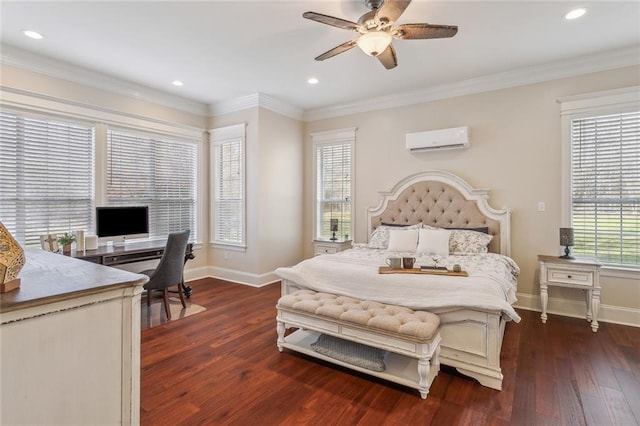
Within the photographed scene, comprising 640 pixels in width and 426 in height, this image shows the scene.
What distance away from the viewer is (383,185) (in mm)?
4887

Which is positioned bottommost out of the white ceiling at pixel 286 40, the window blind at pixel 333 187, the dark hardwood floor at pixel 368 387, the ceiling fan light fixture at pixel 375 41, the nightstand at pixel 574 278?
the dark hardwood floor at pixel 368 387

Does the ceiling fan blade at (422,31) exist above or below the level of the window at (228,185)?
above

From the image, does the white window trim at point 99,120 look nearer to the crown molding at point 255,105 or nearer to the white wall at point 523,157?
the crown molding at point 255,105

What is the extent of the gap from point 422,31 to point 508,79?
2.21m


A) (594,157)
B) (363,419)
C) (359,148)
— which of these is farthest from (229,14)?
(594,157)

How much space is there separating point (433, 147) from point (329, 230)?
2201 millimetres

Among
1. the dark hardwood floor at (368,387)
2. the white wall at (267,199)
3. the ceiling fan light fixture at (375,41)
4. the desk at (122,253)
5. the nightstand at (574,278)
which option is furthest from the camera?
the white wall at (267,199)

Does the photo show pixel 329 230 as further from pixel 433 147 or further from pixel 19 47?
Result: pixel 19 47

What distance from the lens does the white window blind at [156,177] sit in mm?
4305

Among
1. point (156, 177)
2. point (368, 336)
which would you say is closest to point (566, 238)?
point (368, 336)

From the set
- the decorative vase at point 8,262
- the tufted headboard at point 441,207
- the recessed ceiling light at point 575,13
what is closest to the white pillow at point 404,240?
the tufted headboard at point 441,207

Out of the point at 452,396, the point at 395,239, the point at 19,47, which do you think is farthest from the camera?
the point at 395,239

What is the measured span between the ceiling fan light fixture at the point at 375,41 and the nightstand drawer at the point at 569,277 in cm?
295

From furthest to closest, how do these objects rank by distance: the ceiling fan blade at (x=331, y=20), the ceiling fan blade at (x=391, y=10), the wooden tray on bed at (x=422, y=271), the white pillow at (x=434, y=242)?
the white pillow at (x=434, y=242) → the wooden tray on bed at (x=422, y=271) → the ceiling fan blade at (x=331, y=20) → the ceiling fan blade at (x=391, y=10)
